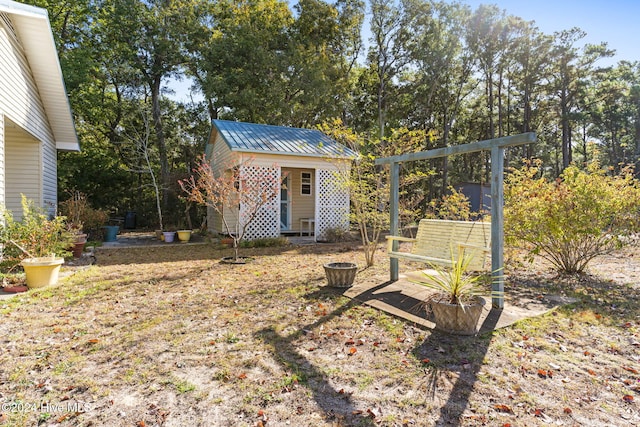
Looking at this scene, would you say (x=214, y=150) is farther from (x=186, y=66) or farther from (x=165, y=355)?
(x=165, y=355)

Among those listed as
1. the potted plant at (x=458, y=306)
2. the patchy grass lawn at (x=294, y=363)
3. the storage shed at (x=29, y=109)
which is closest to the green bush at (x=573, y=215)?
the patchy grass lawn at (x=294, y=363)

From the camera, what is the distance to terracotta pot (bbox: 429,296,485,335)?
3.30 meters

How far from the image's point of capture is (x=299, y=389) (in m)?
2.49

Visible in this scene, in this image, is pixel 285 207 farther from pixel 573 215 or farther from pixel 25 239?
pixel 573 215

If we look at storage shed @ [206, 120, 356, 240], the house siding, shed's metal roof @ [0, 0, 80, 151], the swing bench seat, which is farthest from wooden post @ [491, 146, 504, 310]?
the house siding

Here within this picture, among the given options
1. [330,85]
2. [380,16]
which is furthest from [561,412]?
[380,16]

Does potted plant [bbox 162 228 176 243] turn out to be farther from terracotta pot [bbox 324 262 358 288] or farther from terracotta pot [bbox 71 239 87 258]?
terracotta pot [bbox 324 262 358 288]

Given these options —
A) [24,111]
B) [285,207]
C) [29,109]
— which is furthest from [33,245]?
[285,207]

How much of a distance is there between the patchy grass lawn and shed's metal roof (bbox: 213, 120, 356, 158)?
6171 millimetres

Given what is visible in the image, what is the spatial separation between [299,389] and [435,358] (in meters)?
1.22

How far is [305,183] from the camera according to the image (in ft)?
43.5

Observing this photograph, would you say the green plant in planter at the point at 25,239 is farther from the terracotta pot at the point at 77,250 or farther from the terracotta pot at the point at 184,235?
the terracotta pot at the point at 184,235

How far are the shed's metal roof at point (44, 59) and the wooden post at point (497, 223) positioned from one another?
7.87m

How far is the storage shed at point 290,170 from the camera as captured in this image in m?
10.4
